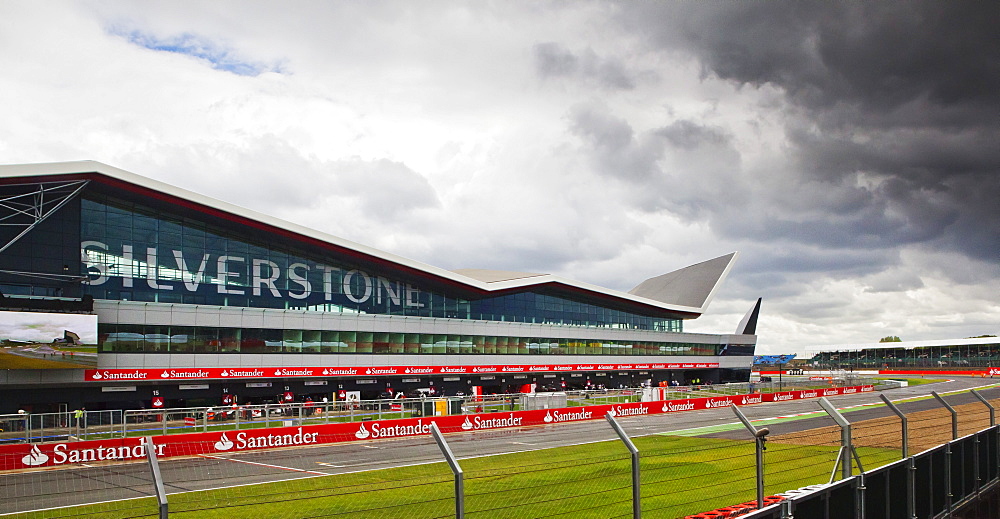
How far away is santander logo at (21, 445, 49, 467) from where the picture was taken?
63.4ft

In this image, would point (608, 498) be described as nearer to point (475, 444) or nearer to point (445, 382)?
point (475, 444)

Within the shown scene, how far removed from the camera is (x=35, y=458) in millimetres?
19625

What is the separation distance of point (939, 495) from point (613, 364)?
65.2 metres

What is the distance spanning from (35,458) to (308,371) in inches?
1359

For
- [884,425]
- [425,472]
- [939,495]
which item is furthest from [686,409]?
[939,495]

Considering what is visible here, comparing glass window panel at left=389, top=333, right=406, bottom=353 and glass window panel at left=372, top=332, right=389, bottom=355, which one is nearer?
glass window panel at left=372, top=332, right=389, bottom=355

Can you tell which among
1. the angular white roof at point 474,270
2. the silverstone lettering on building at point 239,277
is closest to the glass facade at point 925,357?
the angular white roof at point 474,270

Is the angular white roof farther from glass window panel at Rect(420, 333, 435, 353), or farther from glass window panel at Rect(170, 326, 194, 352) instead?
glass window panel at Rect(170, 326, 194, 352)

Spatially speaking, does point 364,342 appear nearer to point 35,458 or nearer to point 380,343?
point 380,343

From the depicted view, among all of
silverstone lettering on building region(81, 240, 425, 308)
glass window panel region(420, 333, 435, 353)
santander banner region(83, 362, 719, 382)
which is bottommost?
santander banner region(83, 362, 719, 382)

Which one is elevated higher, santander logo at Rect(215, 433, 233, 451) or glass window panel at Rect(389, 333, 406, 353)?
glass window panel at Rect(389, 333, 406, 353)

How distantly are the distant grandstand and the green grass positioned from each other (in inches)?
5262

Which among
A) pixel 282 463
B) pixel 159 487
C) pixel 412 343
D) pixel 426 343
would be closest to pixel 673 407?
pixel 426 343

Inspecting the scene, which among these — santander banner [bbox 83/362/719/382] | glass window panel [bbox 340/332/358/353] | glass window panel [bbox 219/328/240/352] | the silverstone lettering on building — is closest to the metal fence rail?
santander banner [bbox 83/362/719/382]
